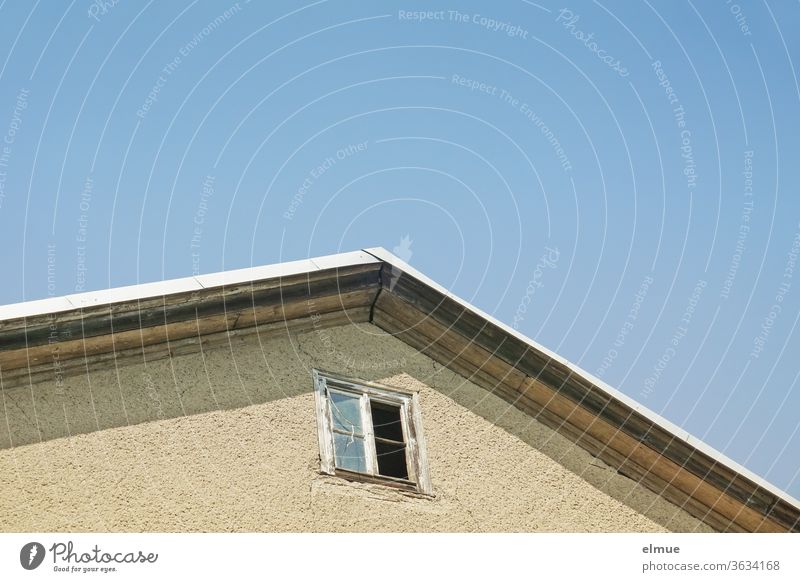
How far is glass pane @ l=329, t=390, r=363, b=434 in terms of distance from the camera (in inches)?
295

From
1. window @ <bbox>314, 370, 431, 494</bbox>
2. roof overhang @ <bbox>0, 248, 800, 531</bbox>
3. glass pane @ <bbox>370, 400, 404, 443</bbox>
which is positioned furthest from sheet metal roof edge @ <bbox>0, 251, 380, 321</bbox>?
glass pane @ <bbox>370, 400, 404, 443</bbox>

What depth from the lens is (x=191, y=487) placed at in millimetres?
6543

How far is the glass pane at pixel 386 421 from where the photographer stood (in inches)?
305

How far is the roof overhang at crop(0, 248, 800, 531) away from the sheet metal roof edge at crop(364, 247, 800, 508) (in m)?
0.01

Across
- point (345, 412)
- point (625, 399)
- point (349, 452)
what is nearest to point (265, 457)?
point (349, 452)

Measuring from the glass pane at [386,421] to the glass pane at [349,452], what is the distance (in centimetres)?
27

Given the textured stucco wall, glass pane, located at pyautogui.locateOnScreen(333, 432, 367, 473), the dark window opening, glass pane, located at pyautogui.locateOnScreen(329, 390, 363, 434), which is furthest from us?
the dark window opening

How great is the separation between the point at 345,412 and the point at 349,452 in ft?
1.13

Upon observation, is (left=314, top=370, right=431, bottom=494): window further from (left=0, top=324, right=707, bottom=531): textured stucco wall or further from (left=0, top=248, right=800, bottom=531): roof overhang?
(left=0, top=248, right=800, bottom=531): roof overhang

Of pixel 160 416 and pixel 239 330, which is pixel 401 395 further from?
pixel 160 416

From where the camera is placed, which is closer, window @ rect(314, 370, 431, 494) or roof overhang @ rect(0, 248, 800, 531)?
window @ rect(314, 370, 431, 494)
